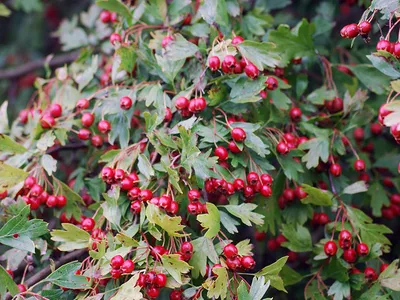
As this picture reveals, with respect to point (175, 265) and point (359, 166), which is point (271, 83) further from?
point (175, 265)

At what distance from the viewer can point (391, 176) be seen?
2.19m

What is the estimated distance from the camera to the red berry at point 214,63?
1573 millimetres

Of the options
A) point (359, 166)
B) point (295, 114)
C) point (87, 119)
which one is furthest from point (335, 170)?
point (87, 119)

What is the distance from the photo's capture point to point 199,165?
146 cm

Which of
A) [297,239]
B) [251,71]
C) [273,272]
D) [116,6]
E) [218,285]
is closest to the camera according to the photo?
[218,285]

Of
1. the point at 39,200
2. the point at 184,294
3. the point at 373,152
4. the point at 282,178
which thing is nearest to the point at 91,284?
the point at 184,294

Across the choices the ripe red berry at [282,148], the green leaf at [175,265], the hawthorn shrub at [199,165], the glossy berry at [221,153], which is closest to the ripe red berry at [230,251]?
the hawthorn shrub at [199,165]

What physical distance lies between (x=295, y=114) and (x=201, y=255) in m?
0.61

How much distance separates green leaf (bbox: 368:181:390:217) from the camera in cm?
192

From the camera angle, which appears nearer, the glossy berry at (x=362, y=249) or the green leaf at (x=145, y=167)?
the green leaf at (x=145, y=167)

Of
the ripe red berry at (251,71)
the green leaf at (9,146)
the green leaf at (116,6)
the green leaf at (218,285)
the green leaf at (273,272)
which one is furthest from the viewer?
the green leaf at (116,6)

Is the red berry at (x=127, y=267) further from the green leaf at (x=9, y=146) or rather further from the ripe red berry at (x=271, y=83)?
the ripe red berry at (x=271, y=83)

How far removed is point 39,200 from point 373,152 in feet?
4.15

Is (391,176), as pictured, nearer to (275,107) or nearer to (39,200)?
(275,107)
